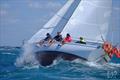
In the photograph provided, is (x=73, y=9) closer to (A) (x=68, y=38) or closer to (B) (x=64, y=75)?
(A) (x=68, y=38)

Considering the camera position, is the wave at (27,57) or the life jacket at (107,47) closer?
the wave at (27,57)

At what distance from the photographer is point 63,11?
1164 inches

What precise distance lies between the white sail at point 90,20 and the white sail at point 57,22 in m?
0.34

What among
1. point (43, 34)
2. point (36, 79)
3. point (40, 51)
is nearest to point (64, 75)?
point (36, 79)

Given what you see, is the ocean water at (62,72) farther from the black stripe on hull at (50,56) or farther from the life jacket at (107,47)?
the life jacket at (107,47)

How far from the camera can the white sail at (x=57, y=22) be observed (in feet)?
95.2

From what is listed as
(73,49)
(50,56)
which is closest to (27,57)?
(50,56)

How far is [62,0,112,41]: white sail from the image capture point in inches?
1156

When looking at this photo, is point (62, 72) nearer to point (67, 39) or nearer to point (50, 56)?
point (50, 56)

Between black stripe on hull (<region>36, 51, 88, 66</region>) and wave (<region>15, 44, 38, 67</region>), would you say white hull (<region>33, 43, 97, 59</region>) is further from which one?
wave (<region>15, 44, 38, 67</region>)

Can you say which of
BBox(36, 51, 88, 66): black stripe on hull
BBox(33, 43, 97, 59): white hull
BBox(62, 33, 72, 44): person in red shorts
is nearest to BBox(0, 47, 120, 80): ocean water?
BBox(36, 51, 88, 66): black stripe on hull

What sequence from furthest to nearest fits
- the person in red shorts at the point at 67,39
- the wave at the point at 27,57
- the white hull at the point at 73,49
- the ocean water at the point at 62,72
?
1. the wave at the point at 27,57
2. the person in red shorts at the point at 67,39
3. the white hull at the point at 73,49
4. the ocean water at the point at 62,72

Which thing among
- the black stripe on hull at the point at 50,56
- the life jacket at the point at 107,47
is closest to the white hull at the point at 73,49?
the black stripe on hull at the point at 50,56

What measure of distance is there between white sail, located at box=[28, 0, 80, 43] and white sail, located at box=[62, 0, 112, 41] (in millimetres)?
335
